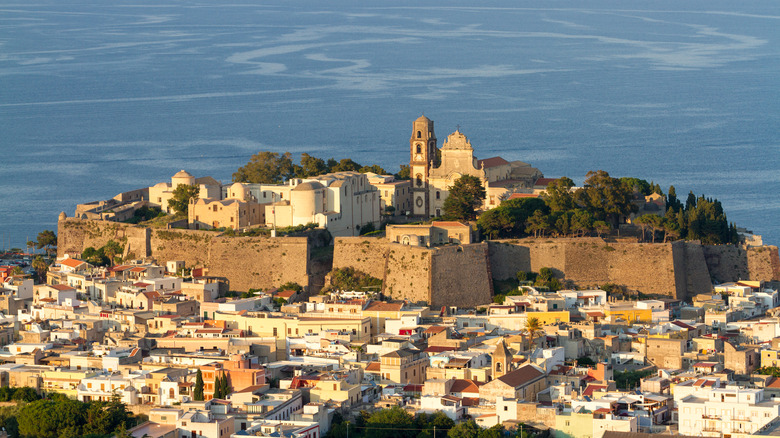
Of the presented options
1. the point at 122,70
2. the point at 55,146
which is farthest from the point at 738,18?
the point at 55,146

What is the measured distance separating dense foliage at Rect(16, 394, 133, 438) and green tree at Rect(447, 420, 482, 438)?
22.2 feet

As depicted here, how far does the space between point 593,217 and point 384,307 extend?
8351 millimetres

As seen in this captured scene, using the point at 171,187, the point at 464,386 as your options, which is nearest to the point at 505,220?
the point at 171,187

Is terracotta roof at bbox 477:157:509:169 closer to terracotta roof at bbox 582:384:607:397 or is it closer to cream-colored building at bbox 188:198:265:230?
cream-colored building at bbox 188:198:265:230

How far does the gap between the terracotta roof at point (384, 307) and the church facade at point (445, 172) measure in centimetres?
883

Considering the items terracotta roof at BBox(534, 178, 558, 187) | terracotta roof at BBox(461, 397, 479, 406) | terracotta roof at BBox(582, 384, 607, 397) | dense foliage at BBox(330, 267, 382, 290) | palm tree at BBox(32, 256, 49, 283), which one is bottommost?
terracotta roof at BBox(461, 397, 479, 406)

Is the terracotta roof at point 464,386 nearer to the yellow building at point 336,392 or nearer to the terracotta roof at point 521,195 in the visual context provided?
the yellow building at point 336,392

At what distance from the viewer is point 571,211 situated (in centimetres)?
4903

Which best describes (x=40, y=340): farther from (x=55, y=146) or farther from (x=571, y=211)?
(x=55, y=146)

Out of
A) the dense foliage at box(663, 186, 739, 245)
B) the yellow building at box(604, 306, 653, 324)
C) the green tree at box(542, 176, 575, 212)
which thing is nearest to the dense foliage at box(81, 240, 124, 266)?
the green tree at box(542, 176, 575, 212)

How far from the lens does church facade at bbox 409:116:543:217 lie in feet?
174

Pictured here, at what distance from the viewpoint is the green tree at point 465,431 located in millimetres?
33656

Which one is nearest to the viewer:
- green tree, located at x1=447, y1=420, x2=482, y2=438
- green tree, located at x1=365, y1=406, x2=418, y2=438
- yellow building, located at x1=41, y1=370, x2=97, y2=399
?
green tree, located at x1=447, y1=420, x2=482, y2=438

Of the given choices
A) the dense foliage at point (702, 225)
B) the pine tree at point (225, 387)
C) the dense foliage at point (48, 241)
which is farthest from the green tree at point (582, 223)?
the dense foliage at point (48, 241)
